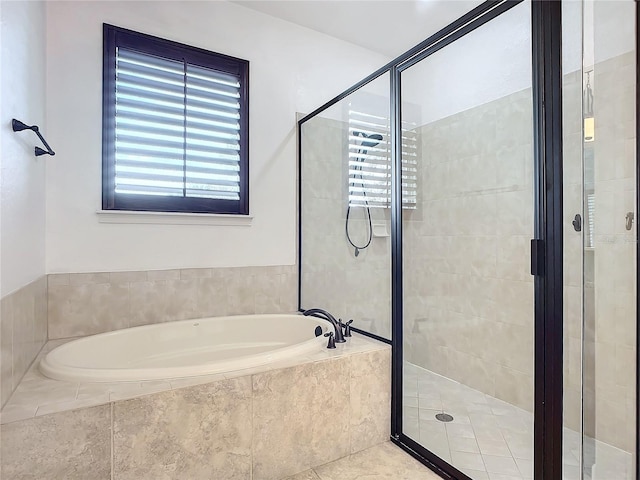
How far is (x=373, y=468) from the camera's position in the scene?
172 cm

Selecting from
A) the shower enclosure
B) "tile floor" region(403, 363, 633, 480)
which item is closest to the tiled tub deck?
"tile floor" region(403, 363, 633, 480)

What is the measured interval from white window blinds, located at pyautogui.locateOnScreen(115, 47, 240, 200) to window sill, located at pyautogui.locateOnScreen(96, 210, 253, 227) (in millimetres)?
137

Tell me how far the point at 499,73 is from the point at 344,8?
138 centimetres

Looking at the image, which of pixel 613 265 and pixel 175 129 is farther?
pixel 175 129

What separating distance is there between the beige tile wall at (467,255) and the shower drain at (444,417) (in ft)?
0.68

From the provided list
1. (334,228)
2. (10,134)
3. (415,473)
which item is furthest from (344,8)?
(415,473)

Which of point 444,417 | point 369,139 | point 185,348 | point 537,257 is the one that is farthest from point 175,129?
point 444,417

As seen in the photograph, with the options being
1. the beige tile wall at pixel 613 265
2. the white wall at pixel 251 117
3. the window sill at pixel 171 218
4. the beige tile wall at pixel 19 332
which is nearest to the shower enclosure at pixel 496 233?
the beige tile wall at pixel 613 265

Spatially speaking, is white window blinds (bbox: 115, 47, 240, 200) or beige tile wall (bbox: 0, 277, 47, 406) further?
white window blinds (bbox: 115, 47, 240, 200)

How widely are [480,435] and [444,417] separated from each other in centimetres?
18

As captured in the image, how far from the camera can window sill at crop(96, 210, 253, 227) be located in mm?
2246

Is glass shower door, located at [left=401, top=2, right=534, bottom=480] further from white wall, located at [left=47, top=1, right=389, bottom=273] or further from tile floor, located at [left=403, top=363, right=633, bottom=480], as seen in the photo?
white wall, located at [left=47, top=1, right=389, bottom=273]

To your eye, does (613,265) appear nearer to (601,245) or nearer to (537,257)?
(601,245)

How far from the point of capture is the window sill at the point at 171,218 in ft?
7.37
